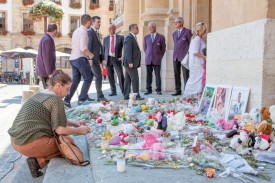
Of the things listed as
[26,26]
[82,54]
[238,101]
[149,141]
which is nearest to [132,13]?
[82,54]

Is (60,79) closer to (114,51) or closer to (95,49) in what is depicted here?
(95,49)

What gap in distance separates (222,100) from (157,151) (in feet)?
8.15

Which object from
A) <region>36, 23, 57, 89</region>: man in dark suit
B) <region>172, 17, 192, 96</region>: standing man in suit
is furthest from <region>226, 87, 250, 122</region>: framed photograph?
<region>172, 17, 192, 96</region>: standing man in suit

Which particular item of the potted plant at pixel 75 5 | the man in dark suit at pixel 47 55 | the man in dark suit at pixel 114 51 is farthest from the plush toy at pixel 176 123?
the potted plant at pixel 75 5

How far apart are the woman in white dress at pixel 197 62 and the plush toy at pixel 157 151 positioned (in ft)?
16.3

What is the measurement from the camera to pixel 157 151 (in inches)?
157

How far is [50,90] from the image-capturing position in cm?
436

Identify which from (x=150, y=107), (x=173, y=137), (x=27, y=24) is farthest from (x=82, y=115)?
(x=27, y=24)

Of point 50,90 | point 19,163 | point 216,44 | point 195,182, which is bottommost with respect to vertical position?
point 19,163

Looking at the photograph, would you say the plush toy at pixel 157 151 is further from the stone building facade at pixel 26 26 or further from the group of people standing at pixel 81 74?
the stone building facade at pixel 26 26

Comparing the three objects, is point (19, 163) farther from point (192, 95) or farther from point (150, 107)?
point (192, 95)

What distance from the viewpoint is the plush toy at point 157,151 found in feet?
12.6

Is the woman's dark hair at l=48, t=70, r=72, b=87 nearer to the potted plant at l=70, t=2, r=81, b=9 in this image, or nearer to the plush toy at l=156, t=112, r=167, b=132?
the plush toy at l=156, t=112, r=167, b=132

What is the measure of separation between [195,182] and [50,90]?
77.0 inches
